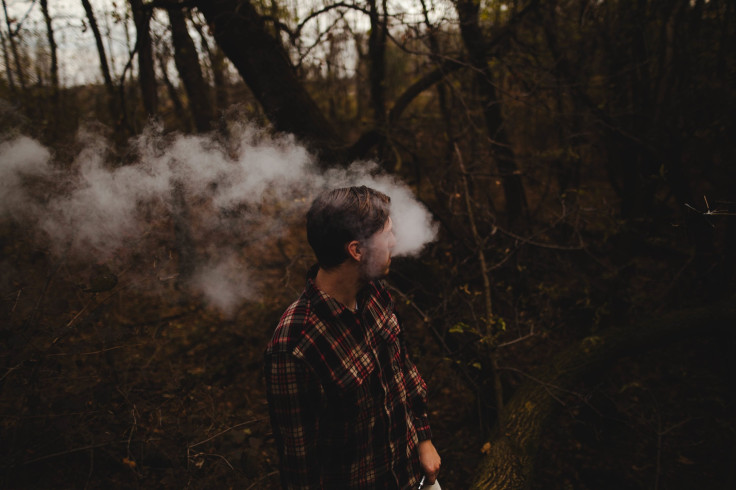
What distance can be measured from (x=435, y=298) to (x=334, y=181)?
5.17 feet

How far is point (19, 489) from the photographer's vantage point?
2893 millimetres

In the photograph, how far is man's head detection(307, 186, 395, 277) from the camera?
5.11 ft

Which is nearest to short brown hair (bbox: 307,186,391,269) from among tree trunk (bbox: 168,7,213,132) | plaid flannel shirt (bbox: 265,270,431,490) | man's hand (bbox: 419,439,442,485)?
plaid flannel shirt (bbox: 265,270,431,490)

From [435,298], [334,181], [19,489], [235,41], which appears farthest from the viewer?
[435,298]

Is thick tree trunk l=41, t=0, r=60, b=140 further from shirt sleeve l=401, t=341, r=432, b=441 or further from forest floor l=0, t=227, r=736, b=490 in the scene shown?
shirt sleeve l=401, t=341, r=432, b=441

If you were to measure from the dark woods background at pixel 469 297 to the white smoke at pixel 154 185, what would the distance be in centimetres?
17

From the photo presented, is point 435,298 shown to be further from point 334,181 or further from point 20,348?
point 20,348

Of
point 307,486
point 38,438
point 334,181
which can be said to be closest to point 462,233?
point 334,181

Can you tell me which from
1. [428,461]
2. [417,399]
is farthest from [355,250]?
[428,461]

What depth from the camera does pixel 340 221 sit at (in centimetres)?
156

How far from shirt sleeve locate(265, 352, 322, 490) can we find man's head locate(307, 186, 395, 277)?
1.49 ft

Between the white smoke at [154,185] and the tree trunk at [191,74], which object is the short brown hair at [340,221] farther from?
the tree trunk at [191,74]

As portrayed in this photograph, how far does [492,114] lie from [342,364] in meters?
6.00

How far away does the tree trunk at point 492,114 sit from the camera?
5066 millimetres
